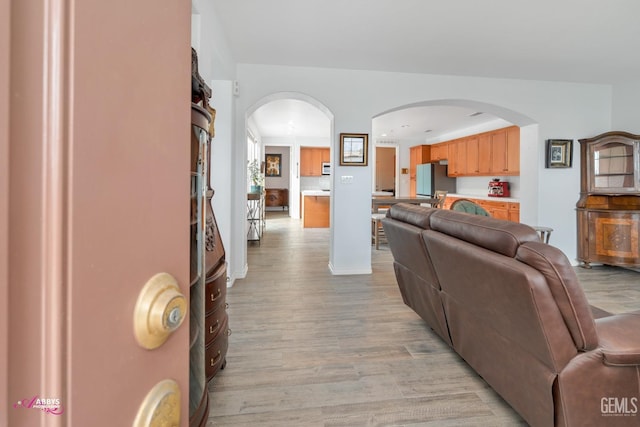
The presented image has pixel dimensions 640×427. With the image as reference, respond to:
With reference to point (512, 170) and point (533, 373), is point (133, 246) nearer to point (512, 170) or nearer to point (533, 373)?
point (533, 373)

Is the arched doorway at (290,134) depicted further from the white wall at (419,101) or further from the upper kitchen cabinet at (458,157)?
the upper kitchen cabinet at (458,157)

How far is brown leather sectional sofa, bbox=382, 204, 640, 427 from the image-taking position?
45.9 inches

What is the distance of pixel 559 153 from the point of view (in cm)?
438

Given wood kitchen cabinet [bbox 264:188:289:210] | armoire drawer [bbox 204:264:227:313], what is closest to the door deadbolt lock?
armoire drawer [bbox 204:264:227:313]

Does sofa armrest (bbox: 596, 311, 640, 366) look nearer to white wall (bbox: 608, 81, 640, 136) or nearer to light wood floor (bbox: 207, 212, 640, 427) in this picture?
light wood floor (bbox: 207, 212, 640, 427)

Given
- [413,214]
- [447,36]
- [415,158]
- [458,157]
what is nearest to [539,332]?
[413,214]

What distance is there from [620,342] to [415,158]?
8.44 metres

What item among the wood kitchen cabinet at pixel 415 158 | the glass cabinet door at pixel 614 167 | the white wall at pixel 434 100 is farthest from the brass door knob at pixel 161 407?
the wood kitchen cabinet at pixel 415 158

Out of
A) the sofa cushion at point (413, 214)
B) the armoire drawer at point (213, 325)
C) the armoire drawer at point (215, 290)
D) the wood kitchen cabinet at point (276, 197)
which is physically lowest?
the armoire drawer at point (213, 325)

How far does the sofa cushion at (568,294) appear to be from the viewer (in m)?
1.15

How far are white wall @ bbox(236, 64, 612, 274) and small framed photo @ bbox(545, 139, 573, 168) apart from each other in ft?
0.27

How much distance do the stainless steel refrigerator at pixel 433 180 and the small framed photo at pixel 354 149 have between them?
15.5 ft

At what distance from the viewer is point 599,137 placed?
167 inches

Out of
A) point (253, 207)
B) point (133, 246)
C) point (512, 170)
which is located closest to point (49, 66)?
point (133, 246)
